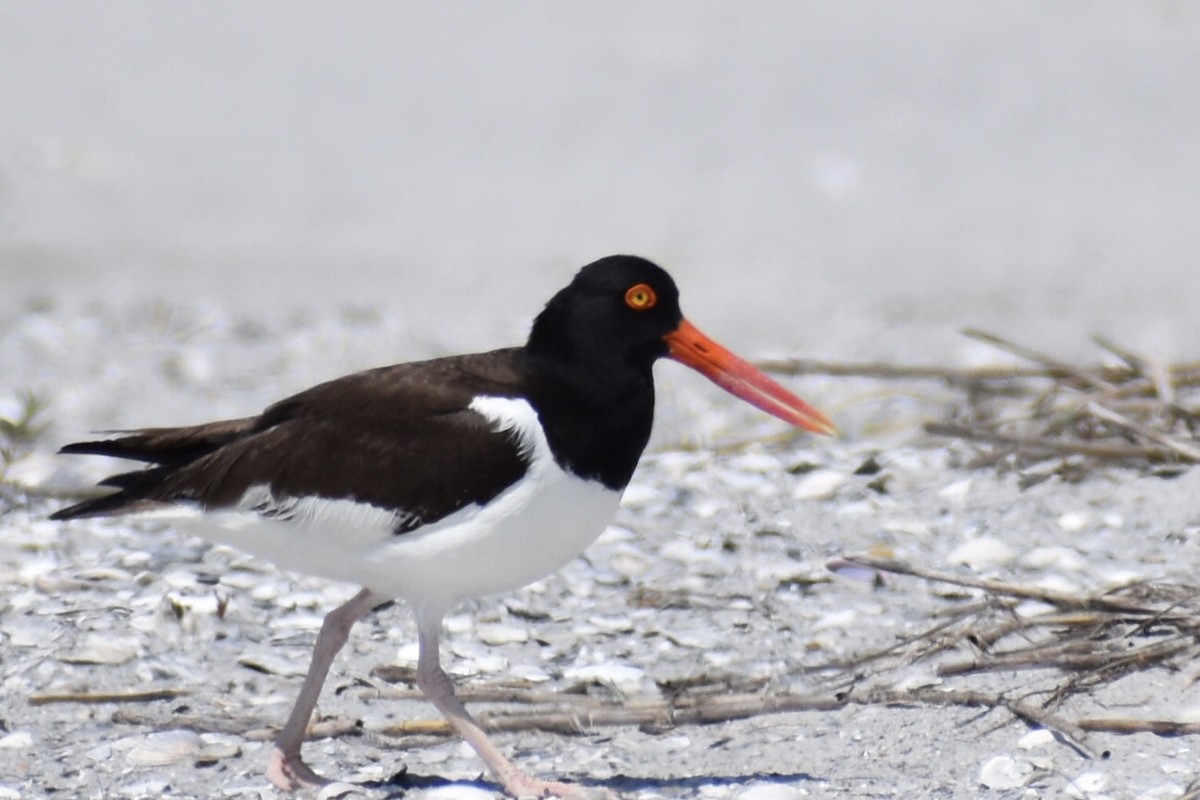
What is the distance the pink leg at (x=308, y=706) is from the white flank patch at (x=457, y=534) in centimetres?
20

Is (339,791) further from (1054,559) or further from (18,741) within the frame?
(1054,559)

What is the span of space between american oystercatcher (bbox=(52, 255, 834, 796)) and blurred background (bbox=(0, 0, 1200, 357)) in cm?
535

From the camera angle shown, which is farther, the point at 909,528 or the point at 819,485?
the point at 819,485

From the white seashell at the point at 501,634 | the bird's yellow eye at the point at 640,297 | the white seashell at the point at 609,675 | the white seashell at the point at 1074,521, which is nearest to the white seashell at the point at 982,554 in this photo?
the white seashell at the point at 1074,521

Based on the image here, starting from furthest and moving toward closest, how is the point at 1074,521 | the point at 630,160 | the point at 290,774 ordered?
the point at 630,160
the point at 1074,521
the point at 290,774

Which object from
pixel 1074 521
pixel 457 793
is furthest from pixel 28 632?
pixel 1074 521

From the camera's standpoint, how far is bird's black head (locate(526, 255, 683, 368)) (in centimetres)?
429

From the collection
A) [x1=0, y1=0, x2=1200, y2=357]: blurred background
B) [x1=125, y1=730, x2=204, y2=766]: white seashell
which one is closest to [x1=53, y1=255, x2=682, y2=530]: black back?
[x1=125, y1=730, x2=204, y2=766]: white seashell

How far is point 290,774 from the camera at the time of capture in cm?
423

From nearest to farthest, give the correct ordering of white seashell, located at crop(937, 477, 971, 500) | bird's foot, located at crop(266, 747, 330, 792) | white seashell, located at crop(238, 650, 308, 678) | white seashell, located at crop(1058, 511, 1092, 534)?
bird's foot, located at crop(266, 747, 330, 792) → white seashell, located at crop(238, 650, 308, 678) → white seashell, located at crop(1058, 511, 1092, 534) → white seashell, located at crop(937, 477, 971, 500)

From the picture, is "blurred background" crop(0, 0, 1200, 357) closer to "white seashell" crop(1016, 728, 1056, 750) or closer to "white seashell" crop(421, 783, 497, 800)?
"white seashell" crop(1016, 728, 1056, 750)

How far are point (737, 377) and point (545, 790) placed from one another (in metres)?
1.19

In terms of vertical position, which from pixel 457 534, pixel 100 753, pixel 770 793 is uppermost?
pixel 457 534

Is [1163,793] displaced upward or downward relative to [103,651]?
downward
